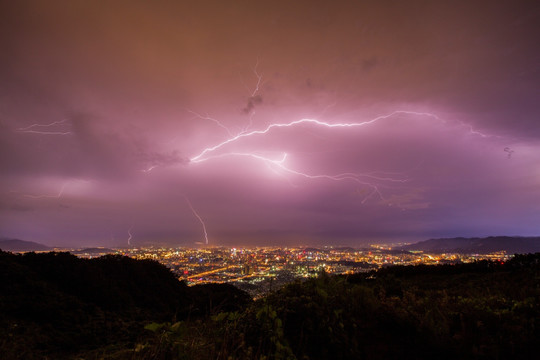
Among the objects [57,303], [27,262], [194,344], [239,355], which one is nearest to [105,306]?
[57,303]

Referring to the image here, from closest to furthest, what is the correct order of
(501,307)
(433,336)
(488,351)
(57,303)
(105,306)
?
(488,351) < (433,336) < (501,307) < (57,303) < (105,306)

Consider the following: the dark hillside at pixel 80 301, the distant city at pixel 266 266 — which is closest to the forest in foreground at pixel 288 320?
the dark hillside at pixel 80 301

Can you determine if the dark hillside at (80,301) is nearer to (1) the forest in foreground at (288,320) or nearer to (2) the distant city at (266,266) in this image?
(1) the forest in foreground at (288,320)

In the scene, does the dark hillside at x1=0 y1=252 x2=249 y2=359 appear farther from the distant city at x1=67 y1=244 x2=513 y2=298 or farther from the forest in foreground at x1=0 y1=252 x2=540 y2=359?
the distant city at x1=67 y1=244 x2=513 y2=298

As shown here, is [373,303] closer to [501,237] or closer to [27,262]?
[27,262]

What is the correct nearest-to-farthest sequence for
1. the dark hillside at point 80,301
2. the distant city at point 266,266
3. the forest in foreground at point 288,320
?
the forest in foreground at point 288,320
the dark hillside at point 80,301
the distant city at point 266,266

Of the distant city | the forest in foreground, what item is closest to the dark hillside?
the forest in foreground

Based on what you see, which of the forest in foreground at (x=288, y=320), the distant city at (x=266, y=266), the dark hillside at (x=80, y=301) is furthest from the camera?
the distant city at (x=266, y=266)

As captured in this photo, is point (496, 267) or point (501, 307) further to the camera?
point (496, 267)

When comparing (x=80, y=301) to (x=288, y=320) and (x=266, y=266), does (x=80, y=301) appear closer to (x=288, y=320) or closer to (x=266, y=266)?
(x=288, y=320)
